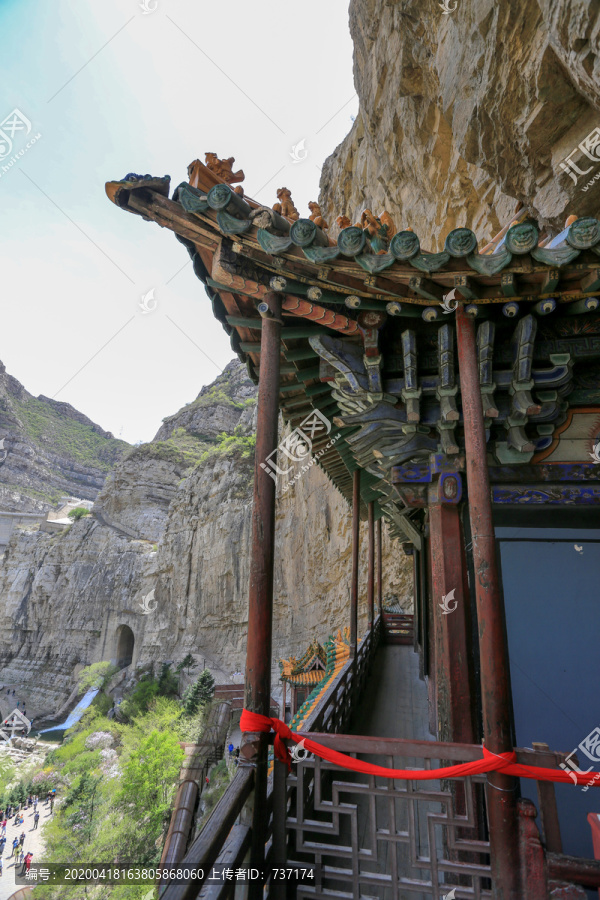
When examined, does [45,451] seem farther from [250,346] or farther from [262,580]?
[262,580]

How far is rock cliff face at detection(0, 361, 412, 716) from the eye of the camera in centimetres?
2359

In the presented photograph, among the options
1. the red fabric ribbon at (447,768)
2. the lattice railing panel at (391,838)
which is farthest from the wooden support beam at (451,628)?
the red fabric ribbon at (447,768)

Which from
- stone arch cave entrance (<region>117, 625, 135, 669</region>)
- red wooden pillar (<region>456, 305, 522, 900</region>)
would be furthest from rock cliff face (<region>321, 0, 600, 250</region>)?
stone arch cave entrance (<region>117, 625, 135, 669</region>)

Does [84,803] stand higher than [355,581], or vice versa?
[355,581]

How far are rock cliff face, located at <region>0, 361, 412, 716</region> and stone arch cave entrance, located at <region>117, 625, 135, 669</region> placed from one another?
28 centimetres

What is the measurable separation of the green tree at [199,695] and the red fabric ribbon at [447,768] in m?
23.3

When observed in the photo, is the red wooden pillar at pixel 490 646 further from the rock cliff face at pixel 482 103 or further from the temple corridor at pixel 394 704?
the rock cliff face at pixel 482 103

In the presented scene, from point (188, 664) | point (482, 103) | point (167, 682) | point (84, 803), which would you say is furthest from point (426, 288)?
point (167, 682)

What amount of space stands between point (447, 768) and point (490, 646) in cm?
68

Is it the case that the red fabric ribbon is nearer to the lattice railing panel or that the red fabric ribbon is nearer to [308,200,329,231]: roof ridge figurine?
the lattice railing panel

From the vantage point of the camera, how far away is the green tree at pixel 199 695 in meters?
22.4

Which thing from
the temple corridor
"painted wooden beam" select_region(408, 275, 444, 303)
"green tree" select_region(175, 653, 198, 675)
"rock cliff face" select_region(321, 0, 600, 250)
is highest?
"rock cliff face" select_region(321, 0, 600, 250)

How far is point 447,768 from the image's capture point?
241cm

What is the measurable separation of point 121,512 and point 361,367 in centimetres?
4480
